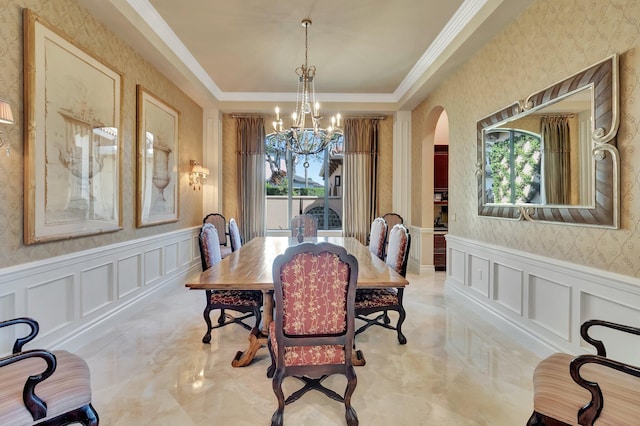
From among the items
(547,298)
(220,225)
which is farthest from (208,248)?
(547,298)

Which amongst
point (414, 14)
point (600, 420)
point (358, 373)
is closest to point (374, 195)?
point (414, 14)

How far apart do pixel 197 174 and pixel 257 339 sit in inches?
136

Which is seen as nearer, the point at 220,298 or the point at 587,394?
the point at 587,394

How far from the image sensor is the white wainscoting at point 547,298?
1.90 metres

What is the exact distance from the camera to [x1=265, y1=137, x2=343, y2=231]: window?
629 centimetres

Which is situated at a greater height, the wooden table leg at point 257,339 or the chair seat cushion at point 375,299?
the chair seat cushion at point 375,299

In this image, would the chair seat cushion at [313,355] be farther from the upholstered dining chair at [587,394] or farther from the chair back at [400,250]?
the chair back at [400,250]

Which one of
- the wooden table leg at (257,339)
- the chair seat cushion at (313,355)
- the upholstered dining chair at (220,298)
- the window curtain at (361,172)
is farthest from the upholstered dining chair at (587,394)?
the window curtain at (361,172)

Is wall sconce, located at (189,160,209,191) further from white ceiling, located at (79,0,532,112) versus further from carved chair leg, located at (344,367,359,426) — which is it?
carved chair leg, located at (344,367,359,426)

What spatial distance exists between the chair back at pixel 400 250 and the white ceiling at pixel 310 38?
2.08m

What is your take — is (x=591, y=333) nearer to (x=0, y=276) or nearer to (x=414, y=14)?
(x=414, y=14)

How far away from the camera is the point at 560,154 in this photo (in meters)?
2.38

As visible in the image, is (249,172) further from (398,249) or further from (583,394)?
(583,394)

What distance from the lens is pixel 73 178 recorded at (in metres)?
2.58
